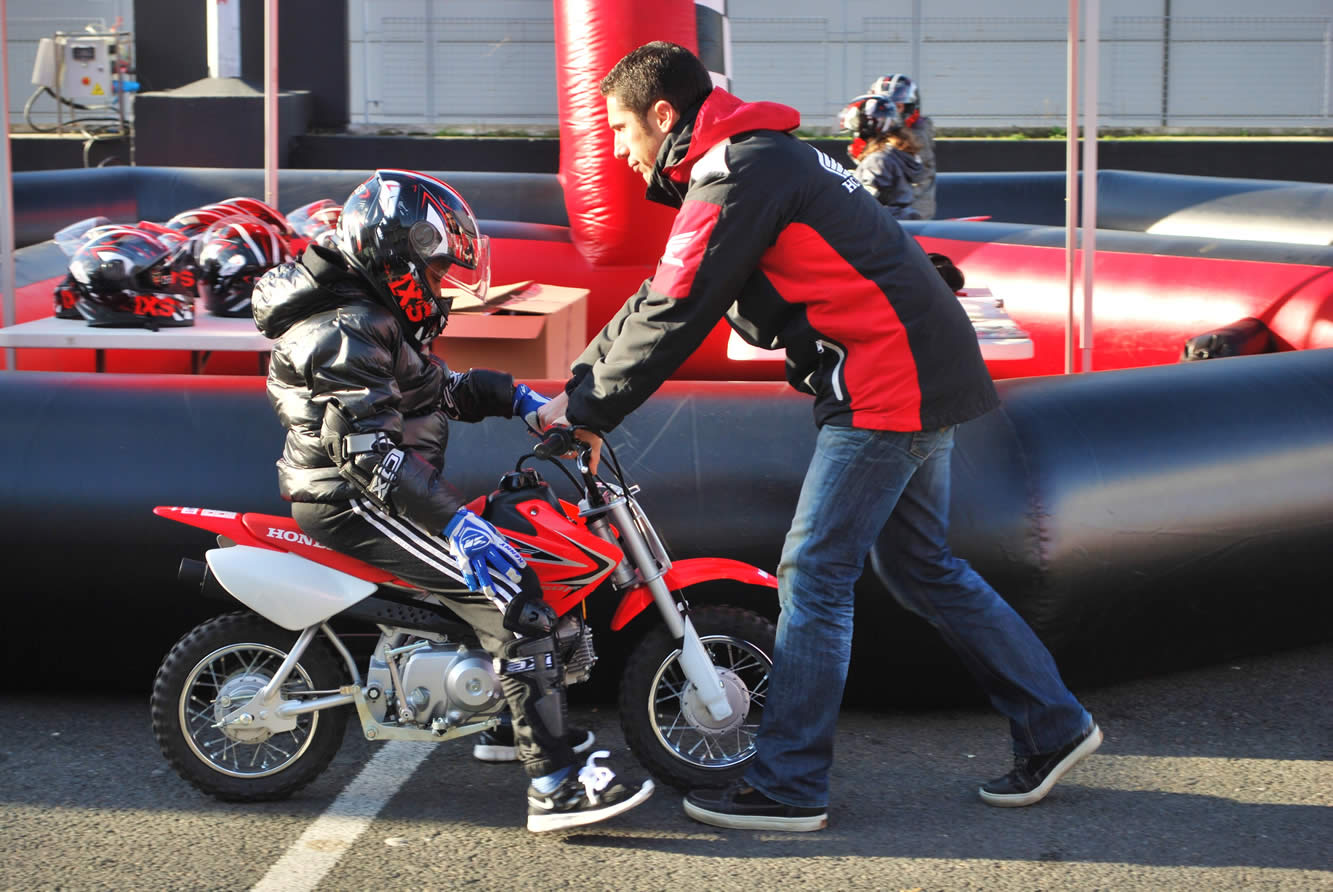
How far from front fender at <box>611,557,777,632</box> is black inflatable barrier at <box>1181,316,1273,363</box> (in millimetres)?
3102

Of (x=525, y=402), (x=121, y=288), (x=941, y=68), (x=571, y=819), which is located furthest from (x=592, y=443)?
(x=941, y=68)

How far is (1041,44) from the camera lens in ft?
74.9

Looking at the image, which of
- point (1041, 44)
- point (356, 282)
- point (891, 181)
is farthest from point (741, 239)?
point (1041, 44)

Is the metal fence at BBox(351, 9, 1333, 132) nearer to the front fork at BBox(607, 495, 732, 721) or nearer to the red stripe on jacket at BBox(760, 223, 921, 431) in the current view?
the front fork at BBox(607, 495, 732, 721)

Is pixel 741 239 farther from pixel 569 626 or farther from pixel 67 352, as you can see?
pixel 67 352

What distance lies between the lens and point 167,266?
248 inches

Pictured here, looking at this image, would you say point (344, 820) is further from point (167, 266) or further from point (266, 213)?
point (266, 213)

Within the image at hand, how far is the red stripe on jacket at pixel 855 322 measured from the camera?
348cm

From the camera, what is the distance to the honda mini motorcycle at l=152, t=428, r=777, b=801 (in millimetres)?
3727

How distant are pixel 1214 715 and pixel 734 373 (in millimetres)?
4276

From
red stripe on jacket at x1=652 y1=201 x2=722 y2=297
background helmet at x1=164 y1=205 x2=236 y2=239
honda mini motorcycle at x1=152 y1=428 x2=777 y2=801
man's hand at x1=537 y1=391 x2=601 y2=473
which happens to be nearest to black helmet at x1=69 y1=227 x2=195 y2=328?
background helmet at x1=164 y1=205 x2=236 y2=239

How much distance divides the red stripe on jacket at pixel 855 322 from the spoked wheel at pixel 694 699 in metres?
0.73

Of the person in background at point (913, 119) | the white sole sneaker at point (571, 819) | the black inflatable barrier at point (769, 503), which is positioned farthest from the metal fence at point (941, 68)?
the white sole sneaker at point (571, 819)

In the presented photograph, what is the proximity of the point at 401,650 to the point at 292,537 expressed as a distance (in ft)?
1.35
